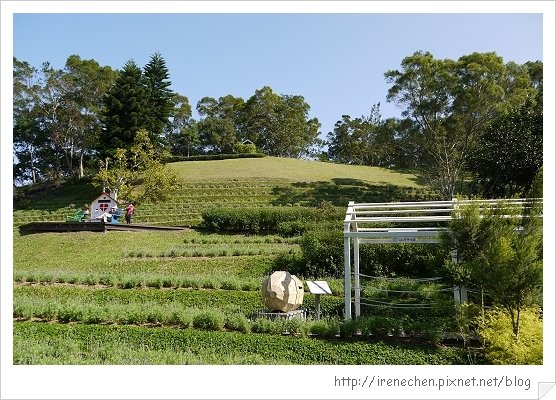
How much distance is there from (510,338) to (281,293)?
4048 millimetres

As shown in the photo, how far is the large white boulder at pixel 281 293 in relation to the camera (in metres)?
9.43

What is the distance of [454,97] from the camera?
96.3ft

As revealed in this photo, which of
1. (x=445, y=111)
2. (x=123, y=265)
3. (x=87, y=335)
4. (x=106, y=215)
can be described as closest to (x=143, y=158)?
(x=106, y=215)

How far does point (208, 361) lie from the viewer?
7070 mm

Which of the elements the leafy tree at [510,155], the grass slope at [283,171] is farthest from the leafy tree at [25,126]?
the leafy tree at [510,155]

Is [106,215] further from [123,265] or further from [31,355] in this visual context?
[31,355]

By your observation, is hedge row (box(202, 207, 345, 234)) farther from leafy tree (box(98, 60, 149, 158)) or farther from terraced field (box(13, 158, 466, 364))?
leafy tree (box(98, 60, 149, 158))

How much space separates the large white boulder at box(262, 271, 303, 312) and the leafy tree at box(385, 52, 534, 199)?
22089 millimetres

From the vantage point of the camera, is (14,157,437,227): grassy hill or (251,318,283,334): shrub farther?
(14,157,437,227): grassy hill

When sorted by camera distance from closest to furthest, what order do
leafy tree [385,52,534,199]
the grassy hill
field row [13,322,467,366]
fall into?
field row [13,322,467,366] < leafy tree [385,52,534,199] < the grassy hill

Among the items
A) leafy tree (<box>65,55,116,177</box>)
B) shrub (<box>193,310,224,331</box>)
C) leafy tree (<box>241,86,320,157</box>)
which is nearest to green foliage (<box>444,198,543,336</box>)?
shrub (<box>193,310,224,331</box>)

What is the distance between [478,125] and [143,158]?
20.8 meters

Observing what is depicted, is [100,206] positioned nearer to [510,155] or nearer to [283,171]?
[510,155]

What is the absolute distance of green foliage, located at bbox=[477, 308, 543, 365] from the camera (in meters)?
6.84
